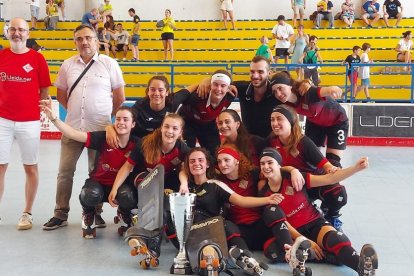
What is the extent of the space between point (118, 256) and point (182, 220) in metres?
0.75

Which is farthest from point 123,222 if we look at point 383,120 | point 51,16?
point 51,16

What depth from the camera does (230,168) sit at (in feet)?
13.8

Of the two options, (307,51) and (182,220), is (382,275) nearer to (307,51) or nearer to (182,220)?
(182,220)

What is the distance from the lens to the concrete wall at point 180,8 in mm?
18391

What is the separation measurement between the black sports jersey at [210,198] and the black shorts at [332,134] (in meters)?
1.40

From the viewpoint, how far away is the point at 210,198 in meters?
4.18

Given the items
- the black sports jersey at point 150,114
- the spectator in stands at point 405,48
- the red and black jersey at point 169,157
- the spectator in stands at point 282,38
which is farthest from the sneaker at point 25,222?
the spectator in stands at point 405,48

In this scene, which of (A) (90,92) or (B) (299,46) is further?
(B) (299,46)

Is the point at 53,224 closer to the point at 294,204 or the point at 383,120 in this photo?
the point at 294,204

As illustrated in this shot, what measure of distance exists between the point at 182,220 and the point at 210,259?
384 millimetres

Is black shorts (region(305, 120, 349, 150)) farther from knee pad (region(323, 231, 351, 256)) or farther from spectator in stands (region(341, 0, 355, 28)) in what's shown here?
spectator in stands (region(341, 0, 355, 28))

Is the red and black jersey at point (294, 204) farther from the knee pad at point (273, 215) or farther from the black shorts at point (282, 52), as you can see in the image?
the black shorts at point (282, 52)

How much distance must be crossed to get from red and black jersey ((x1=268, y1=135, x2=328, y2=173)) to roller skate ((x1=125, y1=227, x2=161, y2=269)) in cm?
126

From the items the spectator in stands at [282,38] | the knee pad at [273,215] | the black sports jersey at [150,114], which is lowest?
the knee pad at [273,215]
